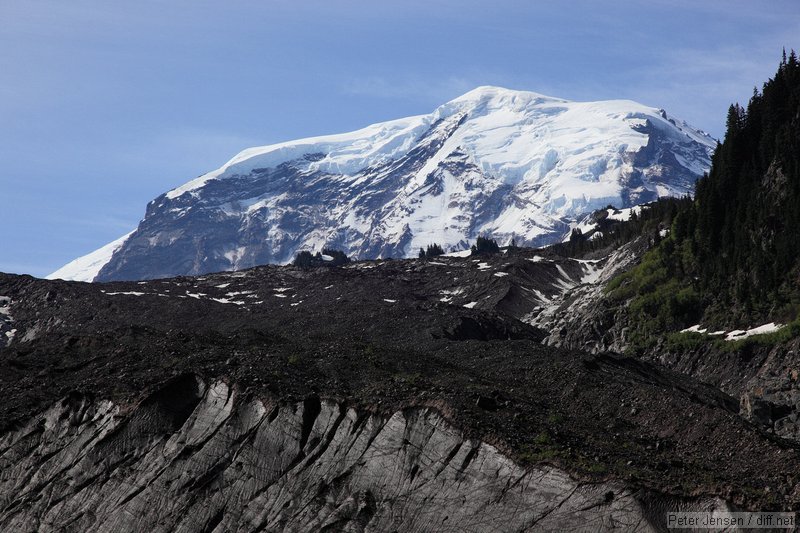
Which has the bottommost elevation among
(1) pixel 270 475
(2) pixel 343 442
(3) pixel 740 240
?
(1) pixel 270 475

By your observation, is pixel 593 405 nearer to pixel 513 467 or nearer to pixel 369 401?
pixel 369 401

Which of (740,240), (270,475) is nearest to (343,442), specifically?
(270,475)

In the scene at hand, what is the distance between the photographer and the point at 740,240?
12525 cm

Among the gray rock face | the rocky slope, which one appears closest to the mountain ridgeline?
the rocky slope

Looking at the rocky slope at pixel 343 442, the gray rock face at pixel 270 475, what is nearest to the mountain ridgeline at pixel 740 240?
the rocky slope at pixel 343 442

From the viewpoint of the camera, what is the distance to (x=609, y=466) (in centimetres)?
4591

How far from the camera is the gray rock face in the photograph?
45.4 meters

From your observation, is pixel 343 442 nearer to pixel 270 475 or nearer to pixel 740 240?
pixel 270 475

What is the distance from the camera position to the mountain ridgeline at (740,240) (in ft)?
382

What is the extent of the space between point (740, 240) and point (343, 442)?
268ft

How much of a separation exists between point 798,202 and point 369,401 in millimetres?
75360

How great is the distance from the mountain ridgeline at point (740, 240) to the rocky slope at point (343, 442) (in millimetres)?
34189

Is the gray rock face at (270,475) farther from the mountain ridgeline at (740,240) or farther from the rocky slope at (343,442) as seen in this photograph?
the mountain ridgeline at (740,240)

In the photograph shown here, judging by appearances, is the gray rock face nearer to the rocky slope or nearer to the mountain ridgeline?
the rocky slope
